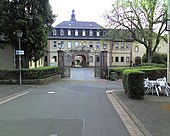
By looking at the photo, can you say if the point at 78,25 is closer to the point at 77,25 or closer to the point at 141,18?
the point at 77,25

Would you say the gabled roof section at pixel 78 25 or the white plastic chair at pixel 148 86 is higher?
the gabled roof section at pixel 78 25

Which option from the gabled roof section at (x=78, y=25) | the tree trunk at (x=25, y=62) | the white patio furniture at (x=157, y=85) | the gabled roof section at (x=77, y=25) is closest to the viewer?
the white patio furniture at (x=157, y=85)

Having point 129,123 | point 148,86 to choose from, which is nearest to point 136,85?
point 148,86

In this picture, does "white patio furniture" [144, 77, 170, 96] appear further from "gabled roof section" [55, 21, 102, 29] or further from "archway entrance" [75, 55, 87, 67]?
"gabled roof section" [55, 21, 102, 29]

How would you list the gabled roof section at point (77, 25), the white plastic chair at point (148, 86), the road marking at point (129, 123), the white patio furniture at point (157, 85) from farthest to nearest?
the gabled roof section at point (77, 25)
the white plastic chair at point (148, 86)
the white patio furniture at point (157, 85)
the road marking at point (129, 123)

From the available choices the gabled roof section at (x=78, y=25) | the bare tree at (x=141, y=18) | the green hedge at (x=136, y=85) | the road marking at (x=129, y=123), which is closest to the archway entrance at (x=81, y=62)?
the gabled roof section at (x=78, y=25)

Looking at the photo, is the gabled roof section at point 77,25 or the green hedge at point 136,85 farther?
the gabled roof section at point 77,25

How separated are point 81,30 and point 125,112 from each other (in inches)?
2914

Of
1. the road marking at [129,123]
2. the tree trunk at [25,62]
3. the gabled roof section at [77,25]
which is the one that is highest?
the gabled roof section at [77,25]

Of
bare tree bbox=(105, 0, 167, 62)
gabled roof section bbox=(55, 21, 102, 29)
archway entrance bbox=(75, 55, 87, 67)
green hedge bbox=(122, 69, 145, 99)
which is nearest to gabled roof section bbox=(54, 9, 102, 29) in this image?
gabled roof section bbox=(55, 21, 102, 29)

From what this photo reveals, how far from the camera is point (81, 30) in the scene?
83.1 m

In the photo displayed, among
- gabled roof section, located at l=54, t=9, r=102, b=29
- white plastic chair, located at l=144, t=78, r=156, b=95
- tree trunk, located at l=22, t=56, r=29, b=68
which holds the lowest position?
white plastic chair, located at l=144, t=78, r=156, b=95

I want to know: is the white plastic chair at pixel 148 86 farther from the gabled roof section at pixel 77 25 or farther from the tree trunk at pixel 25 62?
the gabled roof section at pixel 77 25

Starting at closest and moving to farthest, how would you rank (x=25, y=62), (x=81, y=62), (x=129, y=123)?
1. (x=129, y=123)
2. (x=25, y=62)
3. (x=81, y=62)
